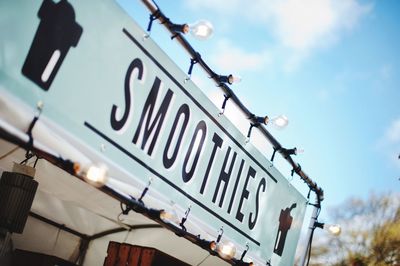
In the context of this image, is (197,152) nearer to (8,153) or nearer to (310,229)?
(8,153)

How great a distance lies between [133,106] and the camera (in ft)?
10.8

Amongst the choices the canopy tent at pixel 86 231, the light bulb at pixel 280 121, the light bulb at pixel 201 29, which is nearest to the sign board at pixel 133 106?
the light bulb at pixel 201 29

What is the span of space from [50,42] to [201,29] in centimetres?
168

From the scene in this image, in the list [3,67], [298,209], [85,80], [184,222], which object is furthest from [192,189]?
[298,209]

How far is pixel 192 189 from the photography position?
394 cm

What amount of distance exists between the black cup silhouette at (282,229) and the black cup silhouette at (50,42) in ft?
13.2

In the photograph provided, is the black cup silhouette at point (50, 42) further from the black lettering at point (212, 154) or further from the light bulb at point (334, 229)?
the light bulb at point (334, 229)

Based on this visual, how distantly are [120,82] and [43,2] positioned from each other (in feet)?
2.82

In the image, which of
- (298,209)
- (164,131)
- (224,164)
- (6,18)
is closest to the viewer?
(6,18)

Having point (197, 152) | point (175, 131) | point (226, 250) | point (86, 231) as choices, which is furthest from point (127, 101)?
point (86, 231)

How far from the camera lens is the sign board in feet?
8.27

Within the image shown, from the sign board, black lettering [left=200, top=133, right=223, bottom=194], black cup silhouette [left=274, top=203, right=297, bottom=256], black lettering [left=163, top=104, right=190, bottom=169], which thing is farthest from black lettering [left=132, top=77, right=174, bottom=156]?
black cup silhouette [left=274, top=203, right=297, bottom=256]

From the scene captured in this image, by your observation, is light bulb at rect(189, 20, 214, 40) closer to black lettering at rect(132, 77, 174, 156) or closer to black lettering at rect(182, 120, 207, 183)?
black lettering at rect(132, 77, 174, 156)

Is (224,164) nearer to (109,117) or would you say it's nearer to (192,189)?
(192,189)
